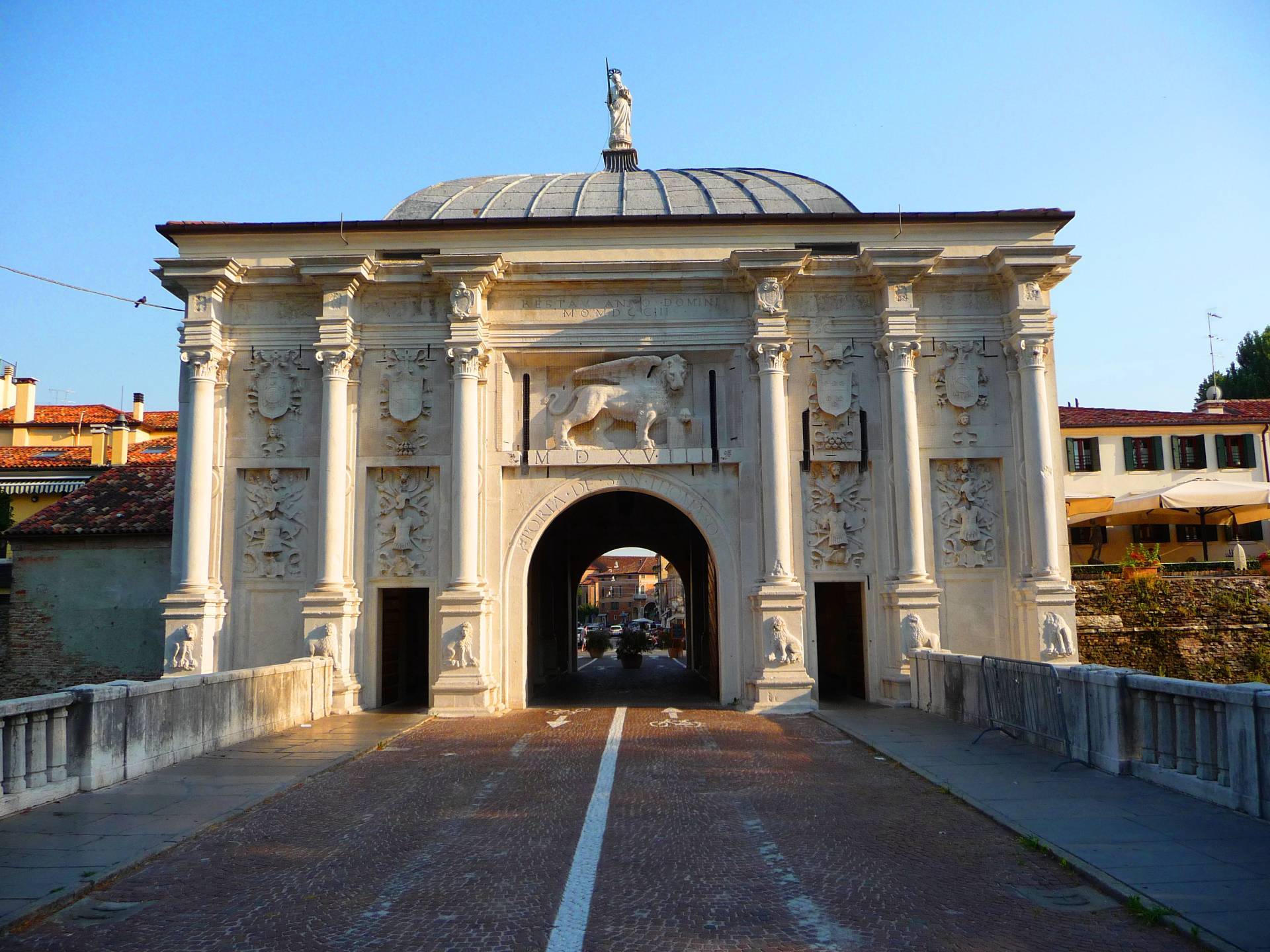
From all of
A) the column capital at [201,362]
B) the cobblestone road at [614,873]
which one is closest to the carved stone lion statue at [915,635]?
the cobblestone road at [614,873]

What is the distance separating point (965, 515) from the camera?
19.3 meters

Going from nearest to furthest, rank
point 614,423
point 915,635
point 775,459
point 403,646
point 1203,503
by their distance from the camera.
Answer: point 915,635, point 775,459, point 614,423, point 403,646, point 1203,503

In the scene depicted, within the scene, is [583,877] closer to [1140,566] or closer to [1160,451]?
[1140,566]

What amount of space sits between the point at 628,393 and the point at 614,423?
701 mm

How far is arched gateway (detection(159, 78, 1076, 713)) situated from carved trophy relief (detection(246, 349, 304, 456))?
0.20 feet

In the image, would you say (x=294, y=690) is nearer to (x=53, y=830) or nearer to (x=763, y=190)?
(x=53, y=830)

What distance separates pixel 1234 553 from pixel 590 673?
60.9 feet

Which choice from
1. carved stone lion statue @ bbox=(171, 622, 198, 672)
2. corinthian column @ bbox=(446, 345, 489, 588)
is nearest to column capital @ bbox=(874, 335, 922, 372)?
corinthian column @ bbox=(446, 345, 489, 588)

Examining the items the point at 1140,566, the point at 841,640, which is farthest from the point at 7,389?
the point at 1140,566

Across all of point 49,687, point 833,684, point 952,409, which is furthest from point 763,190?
point 49,687

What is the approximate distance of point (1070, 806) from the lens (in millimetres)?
8781

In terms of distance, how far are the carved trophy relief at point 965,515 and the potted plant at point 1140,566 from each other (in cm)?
706

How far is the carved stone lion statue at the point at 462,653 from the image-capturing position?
17.8 metres

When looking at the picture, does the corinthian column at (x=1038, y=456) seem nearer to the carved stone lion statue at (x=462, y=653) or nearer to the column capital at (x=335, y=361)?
the carved stone lion statue at (x=462, y=653)
